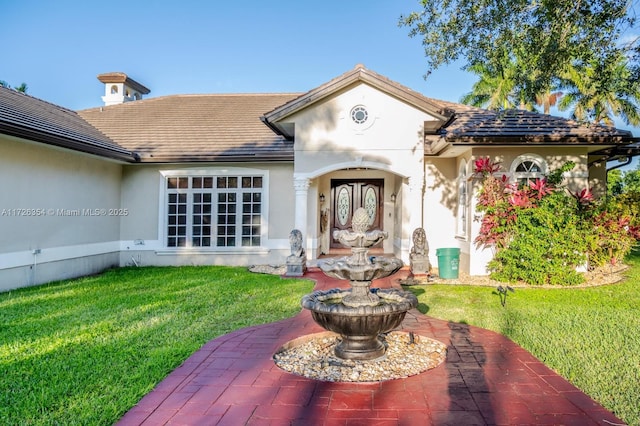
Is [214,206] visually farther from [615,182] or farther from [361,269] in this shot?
[615,182]

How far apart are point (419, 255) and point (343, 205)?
16.5 ft

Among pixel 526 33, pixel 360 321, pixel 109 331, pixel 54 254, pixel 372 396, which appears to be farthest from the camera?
pixel 54 254

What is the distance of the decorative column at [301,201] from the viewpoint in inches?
430

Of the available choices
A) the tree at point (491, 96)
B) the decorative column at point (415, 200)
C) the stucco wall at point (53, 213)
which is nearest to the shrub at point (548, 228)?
the decorative column at point (415, 200)

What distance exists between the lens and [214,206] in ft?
42.0

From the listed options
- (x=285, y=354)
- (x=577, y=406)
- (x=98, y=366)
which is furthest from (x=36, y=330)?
(x=577, y=406)

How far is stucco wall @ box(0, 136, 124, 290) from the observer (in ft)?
29.4

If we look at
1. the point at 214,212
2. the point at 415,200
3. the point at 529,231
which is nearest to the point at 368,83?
the point at 415,200

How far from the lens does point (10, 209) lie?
351 inches

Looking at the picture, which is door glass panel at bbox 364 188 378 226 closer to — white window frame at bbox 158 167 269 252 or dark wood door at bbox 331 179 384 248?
dark wood door at bbox 331 179 384 248

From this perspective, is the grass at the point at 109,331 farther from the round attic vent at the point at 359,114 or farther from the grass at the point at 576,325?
the round attic vent at the point at 359,114

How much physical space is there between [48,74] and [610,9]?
46.5 m

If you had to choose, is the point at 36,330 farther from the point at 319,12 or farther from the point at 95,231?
the point at 319,12

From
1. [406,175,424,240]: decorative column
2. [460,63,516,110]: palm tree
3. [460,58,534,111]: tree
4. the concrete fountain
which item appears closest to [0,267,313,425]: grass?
the concrete fountain
